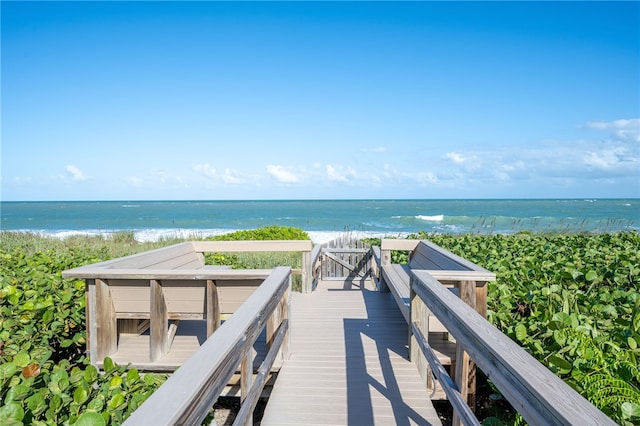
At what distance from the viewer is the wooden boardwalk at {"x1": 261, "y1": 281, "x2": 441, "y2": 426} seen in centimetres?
256

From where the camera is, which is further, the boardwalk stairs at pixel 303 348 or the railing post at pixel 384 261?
the railing post at pixel 384 261

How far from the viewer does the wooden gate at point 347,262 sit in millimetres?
8211

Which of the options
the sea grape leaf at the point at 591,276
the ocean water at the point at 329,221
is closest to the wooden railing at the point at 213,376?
the sea grape leaf at the point at 591,276

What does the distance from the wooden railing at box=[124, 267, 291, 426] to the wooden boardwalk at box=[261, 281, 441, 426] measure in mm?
516

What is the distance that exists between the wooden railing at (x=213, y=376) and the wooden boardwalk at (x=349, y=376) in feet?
1.69

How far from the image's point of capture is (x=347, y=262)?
927 centimetres

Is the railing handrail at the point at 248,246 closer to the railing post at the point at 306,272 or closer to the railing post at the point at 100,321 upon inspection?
the railing post at the point at 306,272

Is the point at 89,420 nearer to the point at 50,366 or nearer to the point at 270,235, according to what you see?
the point at 50,366

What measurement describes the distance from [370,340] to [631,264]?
2.90 meters

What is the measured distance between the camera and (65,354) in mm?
3514

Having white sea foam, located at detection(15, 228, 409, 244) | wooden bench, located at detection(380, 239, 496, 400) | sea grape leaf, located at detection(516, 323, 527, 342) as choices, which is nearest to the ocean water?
white sea foam, located at detection(15, 228, 409, 244)

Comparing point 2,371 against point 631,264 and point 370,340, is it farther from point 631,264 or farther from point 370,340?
point 631,264

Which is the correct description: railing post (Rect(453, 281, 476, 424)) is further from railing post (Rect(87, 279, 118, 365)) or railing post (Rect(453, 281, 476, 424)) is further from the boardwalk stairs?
railing post (Rect(87, 279, 118, 365))

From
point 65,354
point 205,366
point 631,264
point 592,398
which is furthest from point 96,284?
point 631,264
